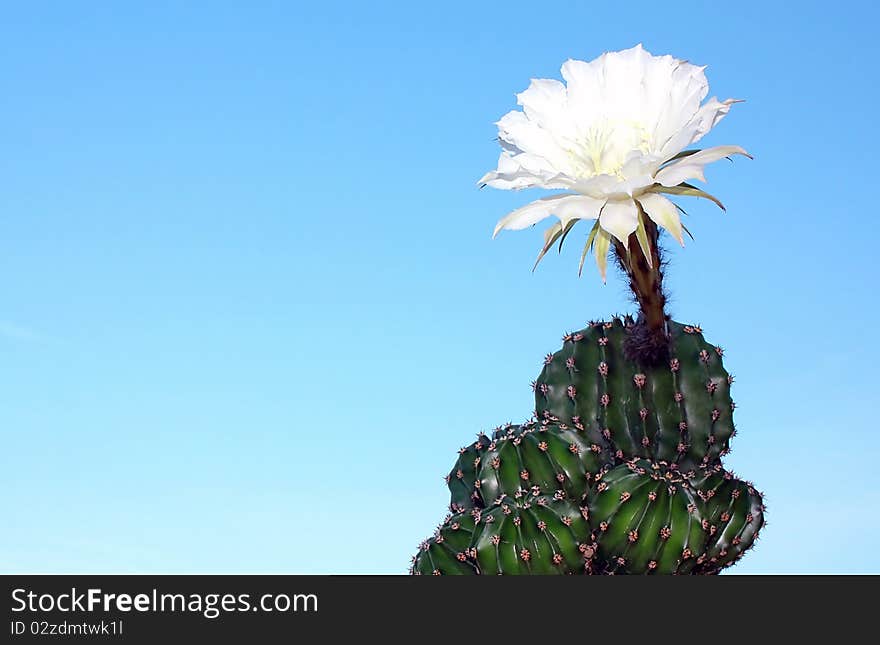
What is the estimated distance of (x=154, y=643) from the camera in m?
2.86

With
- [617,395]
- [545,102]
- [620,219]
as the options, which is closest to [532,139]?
[545,102]

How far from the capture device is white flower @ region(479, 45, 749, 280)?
11.2 ft

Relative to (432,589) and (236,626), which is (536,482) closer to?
(432,589)

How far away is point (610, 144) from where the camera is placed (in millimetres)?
3527

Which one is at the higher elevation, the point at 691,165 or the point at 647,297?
the point at 691,165

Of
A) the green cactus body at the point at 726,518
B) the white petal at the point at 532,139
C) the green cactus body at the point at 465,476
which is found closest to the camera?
the white petal at the point at 532,139

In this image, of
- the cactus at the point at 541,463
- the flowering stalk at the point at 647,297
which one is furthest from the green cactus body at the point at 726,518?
the flowering stalk at the point at 647,297

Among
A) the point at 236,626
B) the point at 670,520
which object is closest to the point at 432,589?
the point at 236,626

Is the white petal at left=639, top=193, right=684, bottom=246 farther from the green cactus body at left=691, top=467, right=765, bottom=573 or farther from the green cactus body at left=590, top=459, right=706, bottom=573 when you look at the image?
the green cactus body at left=691, top=467, right=765, bottom=573

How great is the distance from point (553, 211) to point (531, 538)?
3.42 ft

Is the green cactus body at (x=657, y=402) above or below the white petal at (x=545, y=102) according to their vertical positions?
below

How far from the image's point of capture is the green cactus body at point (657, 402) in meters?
3.96

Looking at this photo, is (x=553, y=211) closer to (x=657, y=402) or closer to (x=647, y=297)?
(x=647, y=297)

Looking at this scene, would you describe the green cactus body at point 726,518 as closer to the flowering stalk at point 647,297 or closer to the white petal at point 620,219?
the flowering stalk at point 647,297
